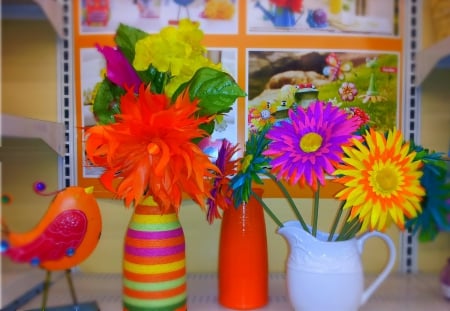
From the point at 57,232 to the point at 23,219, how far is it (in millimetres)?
66

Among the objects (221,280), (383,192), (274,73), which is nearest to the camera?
(383,192)

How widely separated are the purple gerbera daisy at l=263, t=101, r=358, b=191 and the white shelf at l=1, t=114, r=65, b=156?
0.32 metres

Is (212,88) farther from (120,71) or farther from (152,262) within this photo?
(152,262)

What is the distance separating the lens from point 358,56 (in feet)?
2.83

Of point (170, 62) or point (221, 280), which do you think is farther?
point (221, 280)

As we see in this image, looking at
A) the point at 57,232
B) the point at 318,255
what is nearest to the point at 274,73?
the point at 318,255

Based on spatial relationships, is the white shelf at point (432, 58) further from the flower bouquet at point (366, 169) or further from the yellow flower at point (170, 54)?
the yellow flower at point (170, 54)

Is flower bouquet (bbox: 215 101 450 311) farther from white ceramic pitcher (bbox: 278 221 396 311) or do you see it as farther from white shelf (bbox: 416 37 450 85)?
white shelf (bbox: 416 37 450 85)

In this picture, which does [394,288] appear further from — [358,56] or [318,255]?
[358,56]

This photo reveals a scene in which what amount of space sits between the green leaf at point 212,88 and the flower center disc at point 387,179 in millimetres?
197

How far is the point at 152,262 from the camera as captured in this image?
2.00 ft

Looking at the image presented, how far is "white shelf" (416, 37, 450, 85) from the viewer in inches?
30.2

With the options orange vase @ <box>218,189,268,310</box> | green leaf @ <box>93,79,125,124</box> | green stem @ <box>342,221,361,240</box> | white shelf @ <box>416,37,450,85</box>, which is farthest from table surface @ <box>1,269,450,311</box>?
white shelf @ <box>416,37,450,85</box>

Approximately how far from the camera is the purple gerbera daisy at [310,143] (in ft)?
1.86
